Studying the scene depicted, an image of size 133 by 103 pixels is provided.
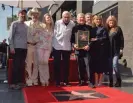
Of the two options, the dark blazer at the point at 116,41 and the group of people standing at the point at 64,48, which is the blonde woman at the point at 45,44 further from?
the dark blazer at the point at 116,41

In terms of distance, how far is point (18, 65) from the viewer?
880 cm

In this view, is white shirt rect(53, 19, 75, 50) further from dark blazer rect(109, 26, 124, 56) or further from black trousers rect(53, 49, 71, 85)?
dark blazer rect(109, 26, 124, 56)

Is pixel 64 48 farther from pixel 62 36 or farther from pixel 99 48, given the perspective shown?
pixel 99 48

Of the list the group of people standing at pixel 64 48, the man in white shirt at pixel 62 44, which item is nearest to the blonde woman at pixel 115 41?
the group of people standing at pixel 64 48

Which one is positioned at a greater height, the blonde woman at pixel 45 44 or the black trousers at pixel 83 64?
the blonde woman at pixel 45 44

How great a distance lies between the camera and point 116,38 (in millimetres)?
9062

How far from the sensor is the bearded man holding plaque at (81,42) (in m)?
8.88

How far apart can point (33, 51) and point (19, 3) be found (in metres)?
4.03

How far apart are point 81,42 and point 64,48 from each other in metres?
0.47

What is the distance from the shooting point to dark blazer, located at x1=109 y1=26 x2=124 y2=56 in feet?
29.7

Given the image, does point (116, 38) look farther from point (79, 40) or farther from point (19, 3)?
point (19, 3)

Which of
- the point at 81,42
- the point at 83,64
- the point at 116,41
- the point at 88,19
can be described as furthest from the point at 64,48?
the point at 116,41

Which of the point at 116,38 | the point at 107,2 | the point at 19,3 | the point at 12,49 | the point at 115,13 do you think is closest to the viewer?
the point at 12,49

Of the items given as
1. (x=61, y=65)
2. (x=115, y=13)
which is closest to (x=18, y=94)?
(x=61, y=65)
